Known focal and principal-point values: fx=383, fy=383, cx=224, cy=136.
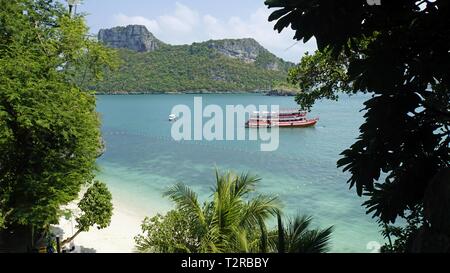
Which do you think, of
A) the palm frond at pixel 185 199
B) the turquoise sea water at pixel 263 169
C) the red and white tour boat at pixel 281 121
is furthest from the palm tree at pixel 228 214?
the red and white tour boat at pixel 281 121

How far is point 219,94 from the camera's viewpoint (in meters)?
136

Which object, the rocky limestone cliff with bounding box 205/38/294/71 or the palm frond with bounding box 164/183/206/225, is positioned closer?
the palm frond with bounding box 164/183/206/225

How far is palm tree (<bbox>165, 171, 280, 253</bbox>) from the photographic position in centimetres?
739

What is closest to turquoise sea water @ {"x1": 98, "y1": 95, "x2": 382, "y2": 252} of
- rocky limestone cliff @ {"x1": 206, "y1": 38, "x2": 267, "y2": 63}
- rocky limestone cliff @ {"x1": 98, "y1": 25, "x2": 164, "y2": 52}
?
rocky limestone cliff @ {"x1": 98, "y1": 25, "x2": 164, "y2": 52}

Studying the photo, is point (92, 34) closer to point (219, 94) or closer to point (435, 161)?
point (435, 161)

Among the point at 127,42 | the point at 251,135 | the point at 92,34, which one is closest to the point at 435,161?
the point at 92,34

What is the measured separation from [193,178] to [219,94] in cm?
10634

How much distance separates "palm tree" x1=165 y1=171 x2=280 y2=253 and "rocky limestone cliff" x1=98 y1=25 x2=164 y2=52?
158145mm

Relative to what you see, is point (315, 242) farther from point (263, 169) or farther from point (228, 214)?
point (263, 169)

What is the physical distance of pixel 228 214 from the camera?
306 inches
